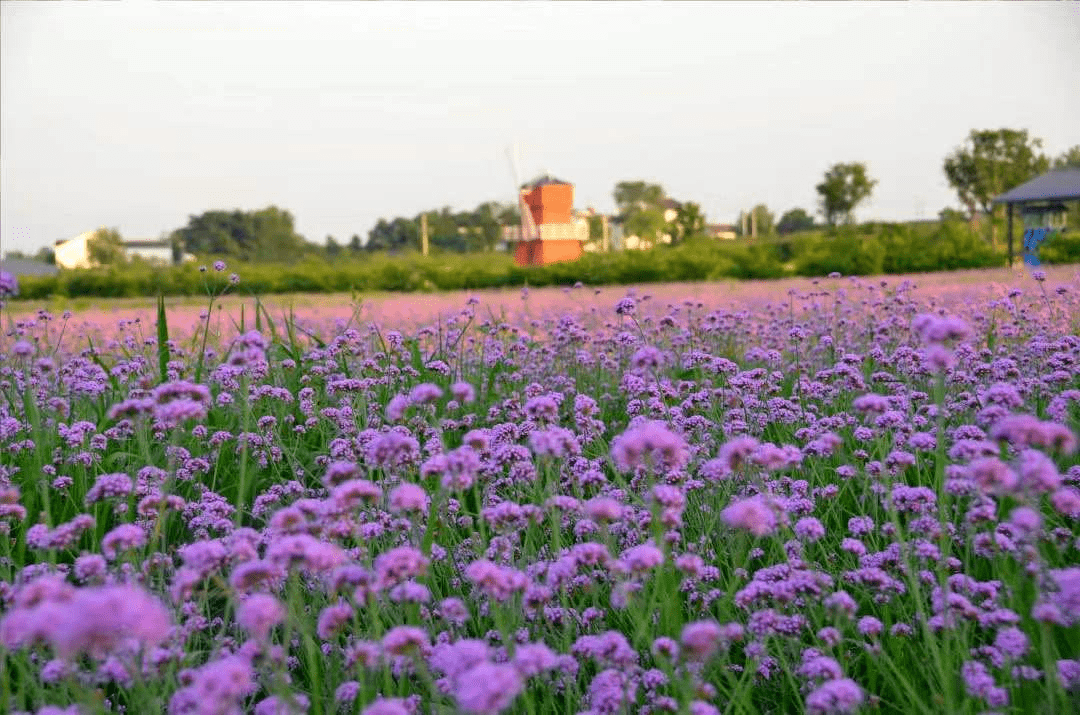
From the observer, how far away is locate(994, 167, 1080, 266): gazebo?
86.6 ft

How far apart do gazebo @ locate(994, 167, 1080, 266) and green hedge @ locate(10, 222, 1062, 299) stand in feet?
3.94

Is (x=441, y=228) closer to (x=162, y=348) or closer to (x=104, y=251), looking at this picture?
(x=104, y=251)

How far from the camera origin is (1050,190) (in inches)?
1075

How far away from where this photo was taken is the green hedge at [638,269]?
23.1 meters

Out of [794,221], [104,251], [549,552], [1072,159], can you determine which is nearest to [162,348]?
[549,552]

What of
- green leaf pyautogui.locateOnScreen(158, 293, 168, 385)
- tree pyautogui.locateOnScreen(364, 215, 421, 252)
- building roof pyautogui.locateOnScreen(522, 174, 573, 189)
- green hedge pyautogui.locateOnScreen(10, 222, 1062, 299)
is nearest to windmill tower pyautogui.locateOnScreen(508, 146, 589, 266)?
building roof pyautogui.locateOnScreen(522, 174, 573, 189)

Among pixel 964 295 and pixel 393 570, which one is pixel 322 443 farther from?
pixel 964 295

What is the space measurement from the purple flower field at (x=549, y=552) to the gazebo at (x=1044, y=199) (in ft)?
82.5

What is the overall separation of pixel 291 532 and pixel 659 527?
28.5 inches

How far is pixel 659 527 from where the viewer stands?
188 cm

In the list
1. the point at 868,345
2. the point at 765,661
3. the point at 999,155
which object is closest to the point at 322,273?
the point at 868,345

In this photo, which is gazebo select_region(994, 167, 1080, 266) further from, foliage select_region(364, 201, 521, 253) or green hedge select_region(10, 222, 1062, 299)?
foliage select_region(364, 201, 521, 253)

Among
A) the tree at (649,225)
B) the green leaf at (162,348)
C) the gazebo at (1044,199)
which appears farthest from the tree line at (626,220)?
the green leaf at (162,348)

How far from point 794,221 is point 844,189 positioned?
75.1 feet
